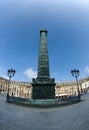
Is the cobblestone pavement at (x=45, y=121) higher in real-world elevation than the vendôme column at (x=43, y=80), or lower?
lower

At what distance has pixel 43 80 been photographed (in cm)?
2286

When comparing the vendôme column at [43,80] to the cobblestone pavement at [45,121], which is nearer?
the cobblestone pavement at [45,121]

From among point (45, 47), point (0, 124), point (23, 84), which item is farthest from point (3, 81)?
point (0, 124)

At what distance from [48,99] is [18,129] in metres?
16.6

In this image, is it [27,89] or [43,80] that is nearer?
[43,80]

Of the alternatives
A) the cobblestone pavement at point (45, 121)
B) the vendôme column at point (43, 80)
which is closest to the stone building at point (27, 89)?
the vendôme column at point (43, 80)

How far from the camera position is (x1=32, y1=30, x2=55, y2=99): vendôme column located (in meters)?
21.9

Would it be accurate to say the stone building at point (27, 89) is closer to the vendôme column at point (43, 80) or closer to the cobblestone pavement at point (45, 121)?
the vendôme column at point (43, 80)

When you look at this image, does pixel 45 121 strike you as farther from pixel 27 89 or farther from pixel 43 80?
pixel 27 89

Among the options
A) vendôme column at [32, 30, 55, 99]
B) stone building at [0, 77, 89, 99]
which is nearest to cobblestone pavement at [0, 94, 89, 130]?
vendôme column at [32, 30, 55, 99]

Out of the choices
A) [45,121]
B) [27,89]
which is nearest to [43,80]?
[45,121]

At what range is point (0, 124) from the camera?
5.24 m

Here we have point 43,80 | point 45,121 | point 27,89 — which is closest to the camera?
point 45,121

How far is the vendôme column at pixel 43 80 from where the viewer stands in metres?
21.9
